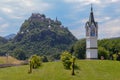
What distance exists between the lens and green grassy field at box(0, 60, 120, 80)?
193ft

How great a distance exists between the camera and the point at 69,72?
62000 millimetres

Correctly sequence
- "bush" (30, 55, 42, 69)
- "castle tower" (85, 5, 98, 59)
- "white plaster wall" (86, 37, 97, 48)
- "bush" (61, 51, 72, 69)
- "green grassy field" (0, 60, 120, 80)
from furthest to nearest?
"castle tower" (85, 5, 98, 59), "white plaster wall" (86, 37, 97, 48), "bush" (30, 55, 42, 69), "bush" (61, 51, 72, 69), "green grassy field" (0, 60, 120, 80)

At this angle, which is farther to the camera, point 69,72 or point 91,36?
point 91,36

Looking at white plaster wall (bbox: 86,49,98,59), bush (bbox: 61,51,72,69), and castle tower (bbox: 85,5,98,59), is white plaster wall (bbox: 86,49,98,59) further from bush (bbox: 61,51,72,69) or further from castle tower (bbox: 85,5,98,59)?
bush (bbox: 61,51,72,69)

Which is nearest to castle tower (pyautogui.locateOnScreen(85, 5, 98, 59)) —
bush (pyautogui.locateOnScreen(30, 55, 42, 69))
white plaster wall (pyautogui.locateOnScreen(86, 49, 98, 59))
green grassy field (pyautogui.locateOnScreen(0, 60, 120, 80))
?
white plaster wall (pyautogui.locateOnScreen(86, 49, 98, 59))

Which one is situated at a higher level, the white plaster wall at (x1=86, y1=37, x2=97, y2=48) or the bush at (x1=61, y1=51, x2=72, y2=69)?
the white plaster wall at (x1=86, y1=37, x2=97, y2=48)

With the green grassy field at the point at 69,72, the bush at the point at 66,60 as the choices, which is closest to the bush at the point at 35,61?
the green grassy field at the point at 69,72

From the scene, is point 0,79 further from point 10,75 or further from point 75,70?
point 75,70

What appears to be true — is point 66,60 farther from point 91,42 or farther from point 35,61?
point 91,42

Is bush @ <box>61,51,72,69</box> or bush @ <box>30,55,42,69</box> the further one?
bush @ <box>30,55,42,69</box>

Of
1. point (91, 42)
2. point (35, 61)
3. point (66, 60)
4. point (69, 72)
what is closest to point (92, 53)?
point (91, 42)

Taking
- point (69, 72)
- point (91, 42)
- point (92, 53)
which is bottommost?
point (69, 72)

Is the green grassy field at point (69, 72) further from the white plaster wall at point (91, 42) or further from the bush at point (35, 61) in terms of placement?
the white plaster wall at point (91, 42)

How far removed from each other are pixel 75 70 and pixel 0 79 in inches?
517
